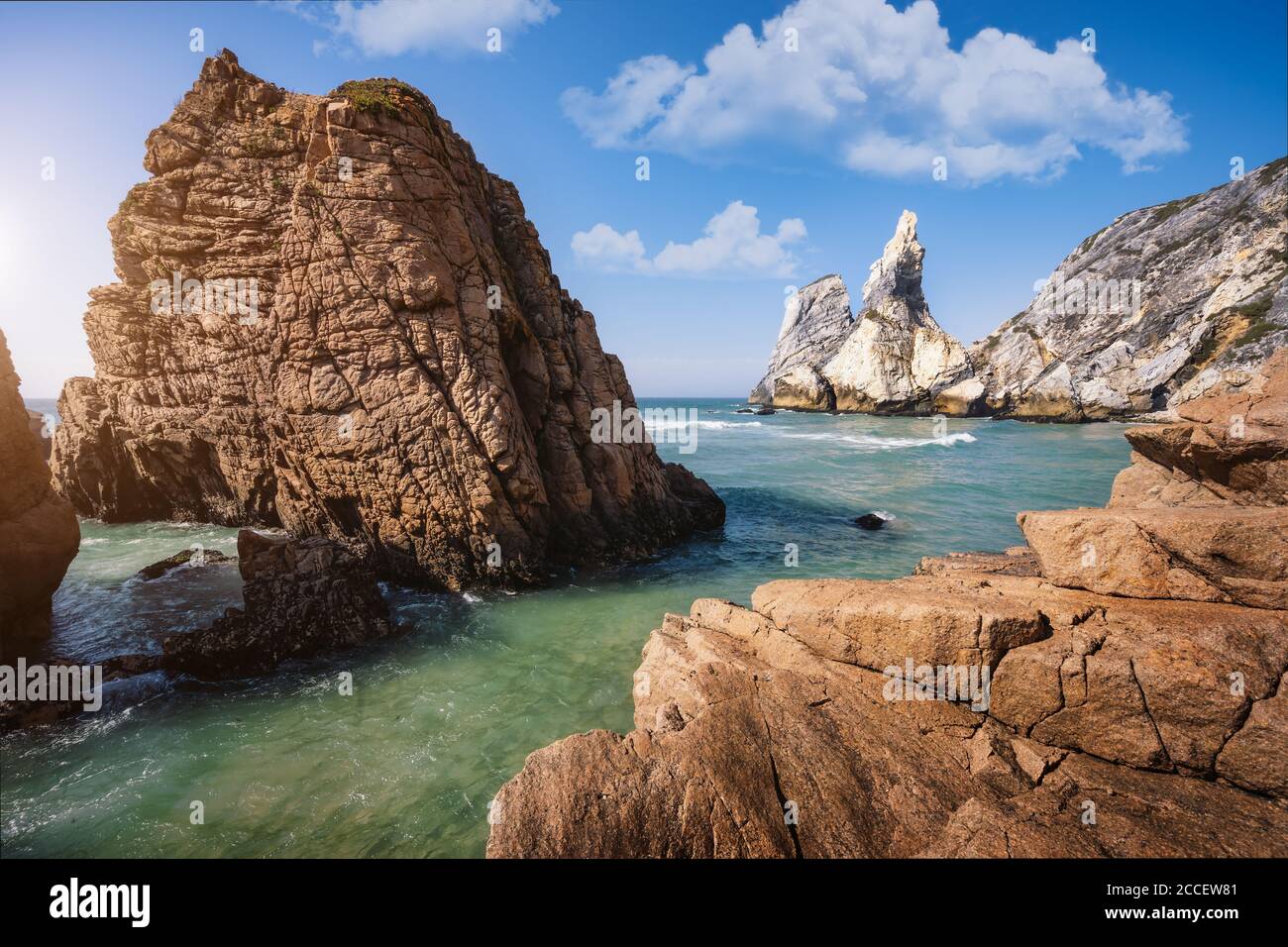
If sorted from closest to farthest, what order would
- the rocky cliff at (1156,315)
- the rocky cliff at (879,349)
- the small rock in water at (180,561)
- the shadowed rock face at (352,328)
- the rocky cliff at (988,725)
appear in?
1. the rocky cliff at (988,725)
2. the shadowed rock face at (352,328)
3. the small rock in water at (180,561)
4. the rocky cliff at (1156,315)
5. the rocky cliff at (879,349)

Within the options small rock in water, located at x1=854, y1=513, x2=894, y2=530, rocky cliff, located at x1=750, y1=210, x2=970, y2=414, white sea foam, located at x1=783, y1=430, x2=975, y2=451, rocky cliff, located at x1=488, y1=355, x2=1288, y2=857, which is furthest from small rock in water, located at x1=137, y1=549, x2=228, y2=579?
rocky cliff, located at x1=750, y1=210, x2=970, y2=414

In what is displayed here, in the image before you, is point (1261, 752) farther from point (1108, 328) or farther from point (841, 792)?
point (1108, 328)

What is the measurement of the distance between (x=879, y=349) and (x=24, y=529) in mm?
105616

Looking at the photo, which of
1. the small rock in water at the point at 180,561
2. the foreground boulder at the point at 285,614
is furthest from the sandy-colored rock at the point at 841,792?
the small rock in water at the point at 180,561

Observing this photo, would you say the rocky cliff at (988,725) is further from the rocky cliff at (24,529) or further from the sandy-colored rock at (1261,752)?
the rocky cliff at (24,529)

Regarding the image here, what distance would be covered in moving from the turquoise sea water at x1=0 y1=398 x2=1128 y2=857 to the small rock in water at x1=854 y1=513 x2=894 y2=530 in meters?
0.76

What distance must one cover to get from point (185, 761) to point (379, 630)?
4583 millimetres

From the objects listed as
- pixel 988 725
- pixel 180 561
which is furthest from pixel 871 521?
pixel 180 561

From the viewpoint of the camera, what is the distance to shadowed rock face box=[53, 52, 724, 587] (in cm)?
1527

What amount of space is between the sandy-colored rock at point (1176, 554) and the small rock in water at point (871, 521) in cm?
1577

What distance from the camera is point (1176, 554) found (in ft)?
24.6

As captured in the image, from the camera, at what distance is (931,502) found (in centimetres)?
2875

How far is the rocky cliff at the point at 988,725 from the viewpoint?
18.0 ft

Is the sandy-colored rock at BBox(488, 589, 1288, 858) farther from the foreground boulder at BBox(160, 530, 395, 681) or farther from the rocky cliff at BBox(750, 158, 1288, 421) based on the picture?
the rocky cliff at BBox(750, 158, 1288, 421)
